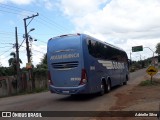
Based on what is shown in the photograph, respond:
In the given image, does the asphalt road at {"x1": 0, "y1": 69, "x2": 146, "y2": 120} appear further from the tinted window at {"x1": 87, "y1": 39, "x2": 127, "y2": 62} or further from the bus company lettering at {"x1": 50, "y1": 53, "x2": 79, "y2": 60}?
the tinted window at {"x1": 87, "y1": 39, "x2": 127, "y2": 62}

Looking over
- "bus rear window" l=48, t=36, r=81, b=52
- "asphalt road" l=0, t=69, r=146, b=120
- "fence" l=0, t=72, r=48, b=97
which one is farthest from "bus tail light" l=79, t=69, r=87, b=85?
"fence" l=0, t=72, r=48, b=97

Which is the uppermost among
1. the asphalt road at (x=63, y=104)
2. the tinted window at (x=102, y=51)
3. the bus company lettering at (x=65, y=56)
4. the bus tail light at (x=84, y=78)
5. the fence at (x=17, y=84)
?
the tinted window at (x=102, y=51)

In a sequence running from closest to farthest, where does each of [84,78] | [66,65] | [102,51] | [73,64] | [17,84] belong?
[84,78]
[73,64]
[66,65]
[102,51]
[17,84]

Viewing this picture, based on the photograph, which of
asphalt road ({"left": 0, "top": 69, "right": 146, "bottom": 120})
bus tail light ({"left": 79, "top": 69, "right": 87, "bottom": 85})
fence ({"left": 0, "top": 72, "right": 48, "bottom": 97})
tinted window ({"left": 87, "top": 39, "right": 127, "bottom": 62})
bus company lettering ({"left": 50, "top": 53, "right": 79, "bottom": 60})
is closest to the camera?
asphalt road ({"left": 0, "top": 69, "right": 146, "bottom": 120})

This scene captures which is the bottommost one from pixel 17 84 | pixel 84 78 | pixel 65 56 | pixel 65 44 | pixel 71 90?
pixel 17 84

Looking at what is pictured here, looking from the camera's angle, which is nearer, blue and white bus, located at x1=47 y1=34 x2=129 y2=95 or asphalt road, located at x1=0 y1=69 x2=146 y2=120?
asphalt road, located at x1=0 y1=69 x2=146 y2=120

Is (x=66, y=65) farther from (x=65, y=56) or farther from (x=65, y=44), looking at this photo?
(x=65, y=44)

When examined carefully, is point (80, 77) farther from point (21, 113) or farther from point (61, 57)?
point (21, 113)

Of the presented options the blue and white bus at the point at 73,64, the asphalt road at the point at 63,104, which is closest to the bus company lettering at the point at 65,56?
the blue and white bus at the point at 73,64

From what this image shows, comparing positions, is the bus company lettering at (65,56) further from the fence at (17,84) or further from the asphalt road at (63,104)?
the fence at (17,84)

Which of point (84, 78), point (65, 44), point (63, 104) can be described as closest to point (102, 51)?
point (65, 44)

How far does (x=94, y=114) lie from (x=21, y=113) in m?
2.87

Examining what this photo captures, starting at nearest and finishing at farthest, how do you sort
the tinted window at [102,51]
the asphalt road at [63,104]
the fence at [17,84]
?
1. the asphalt road at [63,104]
2. the tinted window at [102,51]
3. the fence at [17,84]

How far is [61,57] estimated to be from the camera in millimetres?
17516
